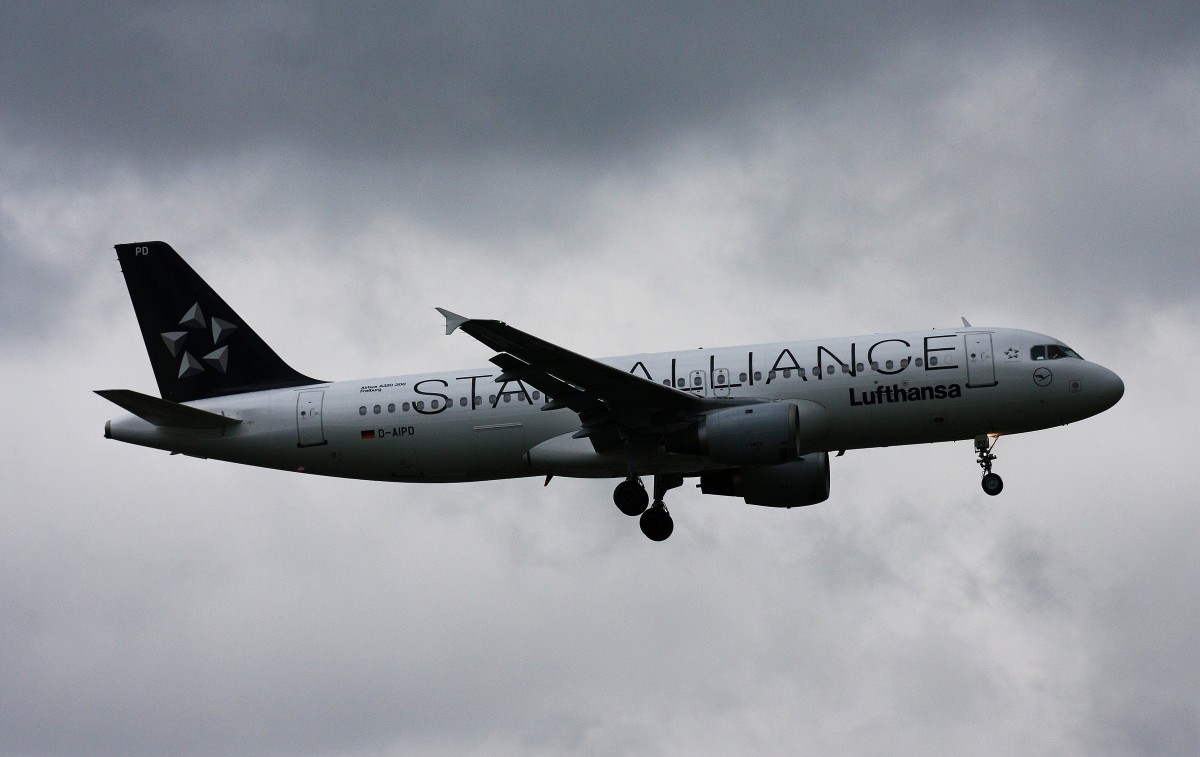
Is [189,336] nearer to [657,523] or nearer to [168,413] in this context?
[168,413]

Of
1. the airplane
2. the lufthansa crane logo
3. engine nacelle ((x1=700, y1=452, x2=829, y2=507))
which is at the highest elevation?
the lufthansa crane logo

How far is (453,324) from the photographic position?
34.6m

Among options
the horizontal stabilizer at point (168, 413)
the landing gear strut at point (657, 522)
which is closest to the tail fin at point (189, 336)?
the horizontal stabilizer at point (168, 413)

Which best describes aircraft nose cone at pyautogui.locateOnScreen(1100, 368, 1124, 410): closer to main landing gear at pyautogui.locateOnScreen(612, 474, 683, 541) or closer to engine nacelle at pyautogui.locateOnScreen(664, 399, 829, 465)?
engine nacelle at pyautogui.locateOnScreen(664, 399, 829, 465)

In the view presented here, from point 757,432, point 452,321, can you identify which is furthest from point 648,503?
point 452,321

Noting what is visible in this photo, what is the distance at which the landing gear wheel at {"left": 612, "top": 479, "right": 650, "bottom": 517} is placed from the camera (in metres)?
42.9

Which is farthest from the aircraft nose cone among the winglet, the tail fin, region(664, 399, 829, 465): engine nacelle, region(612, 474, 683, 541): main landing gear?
the tail fin

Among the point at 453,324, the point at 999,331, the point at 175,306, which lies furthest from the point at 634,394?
the point at 175,306

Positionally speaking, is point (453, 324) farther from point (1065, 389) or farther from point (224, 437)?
point (1065, 389)

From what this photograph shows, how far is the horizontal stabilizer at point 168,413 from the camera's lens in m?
41.3

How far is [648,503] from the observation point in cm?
4350

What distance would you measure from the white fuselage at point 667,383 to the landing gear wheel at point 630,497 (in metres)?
0.78

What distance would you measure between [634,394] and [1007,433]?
10473mm

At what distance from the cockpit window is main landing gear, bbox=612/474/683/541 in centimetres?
1099
